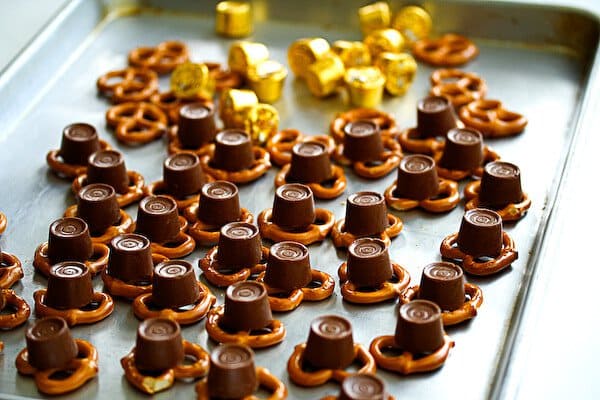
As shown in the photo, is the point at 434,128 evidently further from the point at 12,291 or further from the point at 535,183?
the point at 12,291

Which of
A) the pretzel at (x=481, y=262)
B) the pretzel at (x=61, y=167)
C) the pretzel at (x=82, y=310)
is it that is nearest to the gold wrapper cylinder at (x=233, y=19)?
the pretzel at (x=61, y=167)

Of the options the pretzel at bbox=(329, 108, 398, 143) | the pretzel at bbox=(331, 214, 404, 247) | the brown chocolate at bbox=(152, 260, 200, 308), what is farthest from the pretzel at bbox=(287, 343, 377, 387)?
the pretzel at bbox=(329, 108, 398, 143)

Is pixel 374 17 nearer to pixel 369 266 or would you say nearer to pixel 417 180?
pixel 417 180

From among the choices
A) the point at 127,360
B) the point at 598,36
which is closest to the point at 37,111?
the point at 127,360

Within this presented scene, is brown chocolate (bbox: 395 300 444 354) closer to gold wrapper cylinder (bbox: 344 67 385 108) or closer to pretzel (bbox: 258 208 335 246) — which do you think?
pretzel (bbox: 258 208 335 246)

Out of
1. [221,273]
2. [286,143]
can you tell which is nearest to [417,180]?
[286,143]
